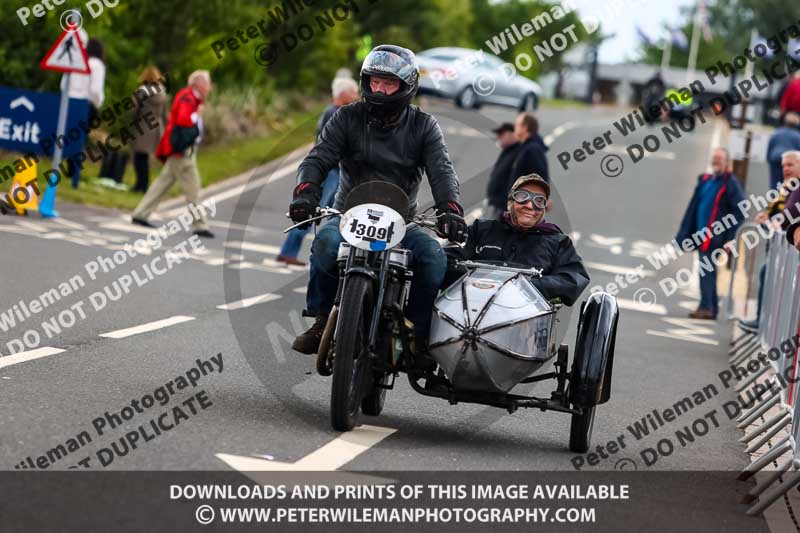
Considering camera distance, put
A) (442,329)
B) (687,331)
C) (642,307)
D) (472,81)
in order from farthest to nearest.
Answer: (472,81)
(642,307)
(687,331)
(442,329)

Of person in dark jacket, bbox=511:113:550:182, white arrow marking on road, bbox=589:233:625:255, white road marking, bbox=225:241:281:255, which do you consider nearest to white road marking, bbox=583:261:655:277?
white arrow marking on road, bbox=589:233:625:255

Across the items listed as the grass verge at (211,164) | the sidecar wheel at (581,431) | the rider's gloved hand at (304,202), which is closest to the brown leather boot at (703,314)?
the grass verge at (211,164)

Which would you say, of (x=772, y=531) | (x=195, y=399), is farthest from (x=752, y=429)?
(x=195, y=399)

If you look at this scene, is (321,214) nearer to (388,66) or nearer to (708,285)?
(388,66)

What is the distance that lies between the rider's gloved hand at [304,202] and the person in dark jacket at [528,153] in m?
8.14

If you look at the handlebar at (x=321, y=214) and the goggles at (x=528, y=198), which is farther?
the goggles at (x=528, y=198)

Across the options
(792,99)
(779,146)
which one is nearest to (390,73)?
(779,146)

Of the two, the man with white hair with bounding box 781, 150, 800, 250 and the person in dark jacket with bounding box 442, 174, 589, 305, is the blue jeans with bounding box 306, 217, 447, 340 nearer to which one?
the person in dark jacket with bounding box 442, 174, 589, 305

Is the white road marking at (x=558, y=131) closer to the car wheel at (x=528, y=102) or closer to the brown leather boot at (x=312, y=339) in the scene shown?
the car wheel at (x=528, y=102)

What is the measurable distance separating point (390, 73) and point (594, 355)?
1856 millimetres

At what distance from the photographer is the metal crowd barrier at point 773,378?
7734mm

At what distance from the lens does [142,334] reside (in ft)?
35.4

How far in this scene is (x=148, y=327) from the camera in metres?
11.2

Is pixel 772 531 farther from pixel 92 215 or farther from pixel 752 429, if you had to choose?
pixel 92 215
